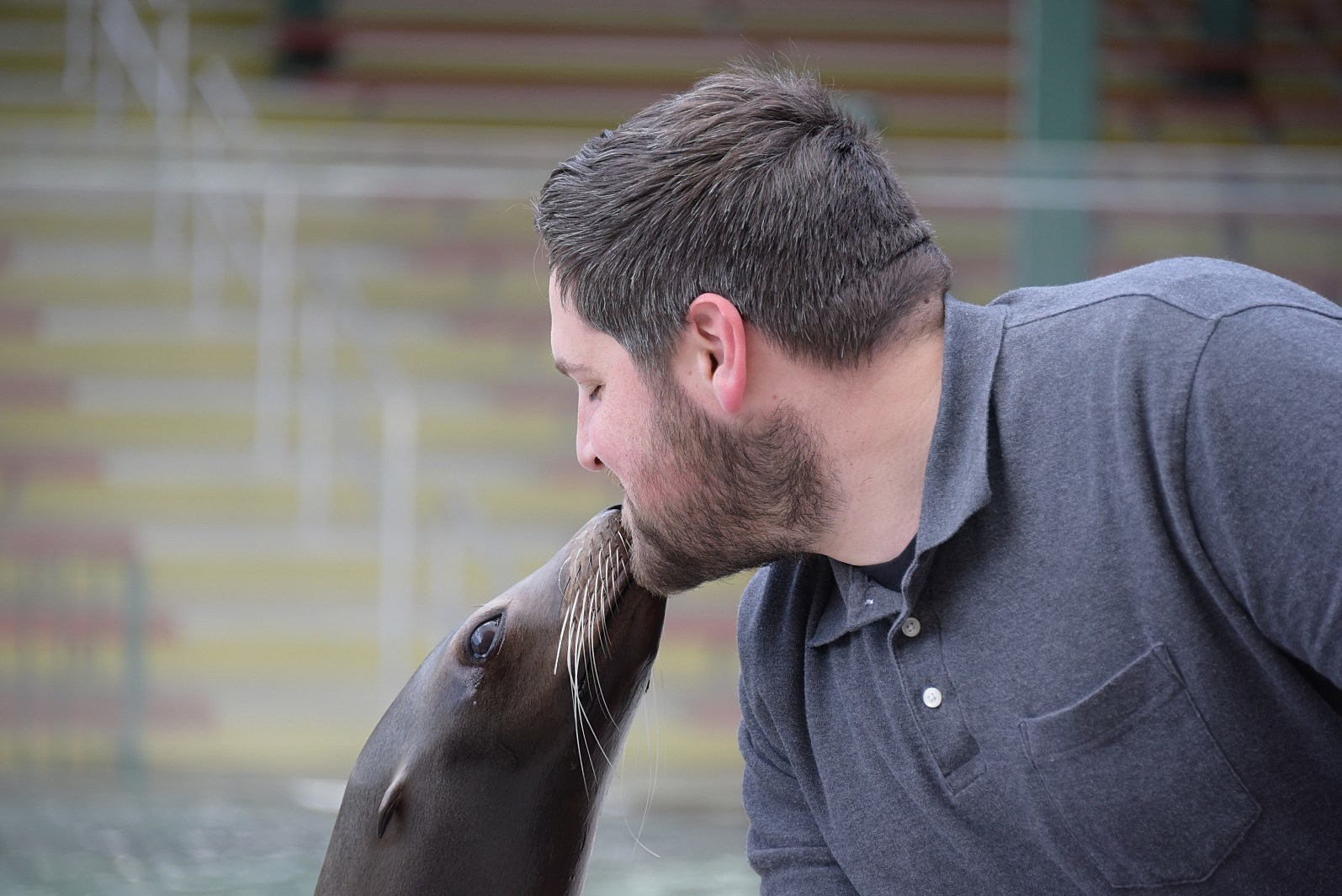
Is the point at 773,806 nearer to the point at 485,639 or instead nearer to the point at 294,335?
the point at 485,639

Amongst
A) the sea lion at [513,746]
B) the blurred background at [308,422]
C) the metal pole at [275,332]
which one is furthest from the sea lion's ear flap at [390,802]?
the metal pole at [275,332]

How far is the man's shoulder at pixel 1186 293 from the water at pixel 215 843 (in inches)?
79.0

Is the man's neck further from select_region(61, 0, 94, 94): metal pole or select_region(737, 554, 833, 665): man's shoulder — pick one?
select_region(61, 0, 94, 94): metal pole

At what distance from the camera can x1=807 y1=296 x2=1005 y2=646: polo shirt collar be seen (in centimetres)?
133

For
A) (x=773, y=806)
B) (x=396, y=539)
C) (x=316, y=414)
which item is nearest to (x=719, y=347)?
(x=773, y=806)

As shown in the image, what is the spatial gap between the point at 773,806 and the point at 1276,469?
2.56 ft

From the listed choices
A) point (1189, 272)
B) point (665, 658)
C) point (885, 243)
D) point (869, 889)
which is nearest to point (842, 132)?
point (885, 243)

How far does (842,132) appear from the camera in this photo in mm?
1437

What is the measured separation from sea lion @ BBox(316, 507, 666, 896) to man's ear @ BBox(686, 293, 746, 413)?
30 centimetres

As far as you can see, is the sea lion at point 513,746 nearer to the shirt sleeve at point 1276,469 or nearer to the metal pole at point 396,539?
the shirt sleeve at point 1276,469

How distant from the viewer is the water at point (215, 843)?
3.36m

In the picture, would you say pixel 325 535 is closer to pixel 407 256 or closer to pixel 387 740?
pixel 407 256

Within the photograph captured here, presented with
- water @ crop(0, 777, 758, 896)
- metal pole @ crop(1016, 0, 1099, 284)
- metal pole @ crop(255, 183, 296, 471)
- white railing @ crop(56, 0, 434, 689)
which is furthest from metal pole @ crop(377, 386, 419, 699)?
metal pole @ crop(1016, 0, 1099, 284)

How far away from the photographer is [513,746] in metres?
1.61
